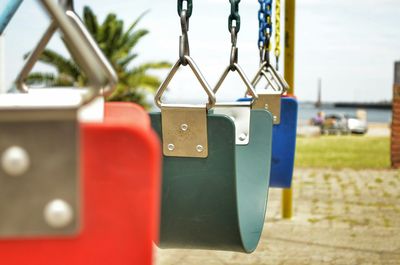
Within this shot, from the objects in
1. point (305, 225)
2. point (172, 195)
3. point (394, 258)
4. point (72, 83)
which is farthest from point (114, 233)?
point (72, 83)

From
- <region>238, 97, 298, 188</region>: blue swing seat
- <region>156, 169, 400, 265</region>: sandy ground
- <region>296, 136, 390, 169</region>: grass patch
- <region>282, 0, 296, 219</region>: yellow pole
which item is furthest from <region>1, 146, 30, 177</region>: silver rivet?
<region>296, 136, 390, 169</region>: grass patch

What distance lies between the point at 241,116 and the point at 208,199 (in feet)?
1.33

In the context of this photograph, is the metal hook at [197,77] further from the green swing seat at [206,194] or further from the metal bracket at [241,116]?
the metal bracket at [241,116]

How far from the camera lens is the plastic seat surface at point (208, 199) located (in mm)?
1498

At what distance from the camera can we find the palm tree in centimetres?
1788

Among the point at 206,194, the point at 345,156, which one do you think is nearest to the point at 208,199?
the point at 206,194

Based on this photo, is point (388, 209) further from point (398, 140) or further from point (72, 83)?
point (72, 83)

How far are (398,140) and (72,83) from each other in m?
10.8

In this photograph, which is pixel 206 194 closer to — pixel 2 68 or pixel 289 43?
pixel 2 68

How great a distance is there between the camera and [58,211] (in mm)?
501

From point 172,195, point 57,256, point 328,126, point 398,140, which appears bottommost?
point 328,126

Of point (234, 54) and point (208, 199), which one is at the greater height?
point (234, 54)

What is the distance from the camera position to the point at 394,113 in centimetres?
1013

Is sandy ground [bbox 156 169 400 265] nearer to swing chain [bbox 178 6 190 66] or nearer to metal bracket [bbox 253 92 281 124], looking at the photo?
metal bracket [bbox 253 92 281 124]
